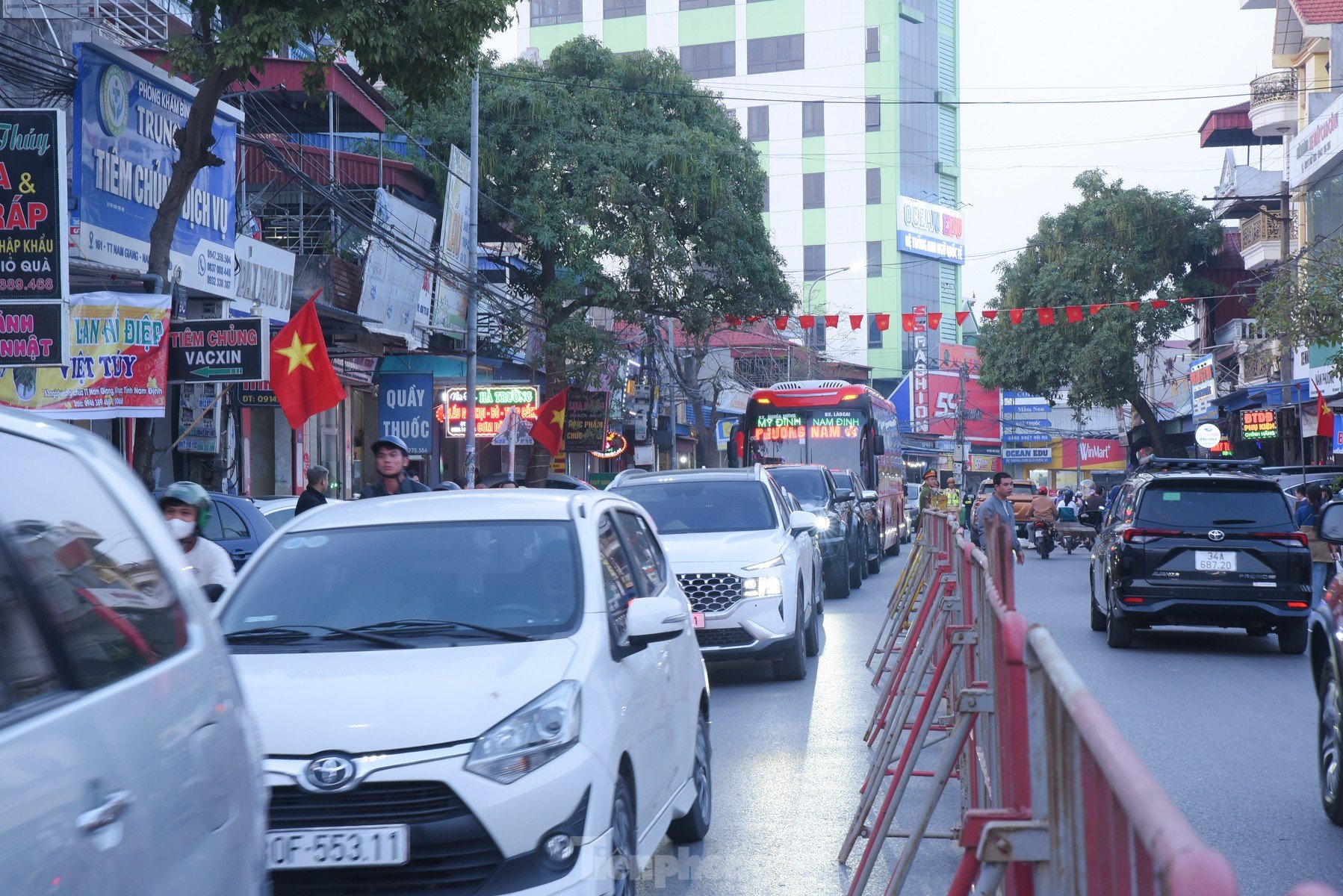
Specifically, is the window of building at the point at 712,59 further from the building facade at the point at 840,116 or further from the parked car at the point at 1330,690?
the parked car at the point at 1330,690

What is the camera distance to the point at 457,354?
1144 inches

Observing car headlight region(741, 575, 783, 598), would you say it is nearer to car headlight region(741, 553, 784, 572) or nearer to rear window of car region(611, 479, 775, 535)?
car headlight region(741, 553, 784, 572)

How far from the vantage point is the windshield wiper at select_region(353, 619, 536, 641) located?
523 centimetres

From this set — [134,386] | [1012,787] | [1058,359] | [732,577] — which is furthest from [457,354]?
[1012,787]

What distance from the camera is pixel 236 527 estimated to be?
1402 cm

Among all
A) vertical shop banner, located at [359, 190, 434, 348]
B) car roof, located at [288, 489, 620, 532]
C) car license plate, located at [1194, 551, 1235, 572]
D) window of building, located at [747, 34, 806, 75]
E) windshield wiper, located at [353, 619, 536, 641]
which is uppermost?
window of building, located at [747, 34, 806, 75]

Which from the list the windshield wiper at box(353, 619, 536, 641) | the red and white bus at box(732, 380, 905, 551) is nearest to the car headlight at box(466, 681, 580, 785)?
the windshield wiper at box(353, 619, 536, 641)

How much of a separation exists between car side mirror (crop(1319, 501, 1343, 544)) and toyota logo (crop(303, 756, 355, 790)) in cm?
567

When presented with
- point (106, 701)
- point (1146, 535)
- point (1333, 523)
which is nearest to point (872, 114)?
point (1146, 535)

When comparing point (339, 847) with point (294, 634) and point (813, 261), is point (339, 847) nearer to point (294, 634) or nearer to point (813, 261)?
point (294, 634)

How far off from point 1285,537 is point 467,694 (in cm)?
1092

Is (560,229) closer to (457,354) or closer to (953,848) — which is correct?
(457,354)

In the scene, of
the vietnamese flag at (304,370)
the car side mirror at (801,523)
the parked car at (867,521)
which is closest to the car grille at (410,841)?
the car side mirror at (801,523)

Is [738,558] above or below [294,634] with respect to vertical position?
below
